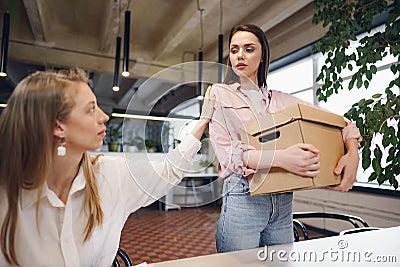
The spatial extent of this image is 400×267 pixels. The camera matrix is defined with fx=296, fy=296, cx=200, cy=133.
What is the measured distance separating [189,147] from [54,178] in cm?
29

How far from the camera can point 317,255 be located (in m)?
0.80

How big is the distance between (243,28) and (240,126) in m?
0.29

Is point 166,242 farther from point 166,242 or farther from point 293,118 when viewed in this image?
point 293,118

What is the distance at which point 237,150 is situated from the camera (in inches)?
28.9

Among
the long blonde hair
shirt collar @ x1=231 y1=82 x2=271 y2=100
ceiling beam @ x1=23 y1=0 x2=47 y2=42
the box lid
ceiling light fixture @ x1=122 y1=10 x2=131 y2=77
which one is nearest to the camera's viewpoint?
the long blonde hair

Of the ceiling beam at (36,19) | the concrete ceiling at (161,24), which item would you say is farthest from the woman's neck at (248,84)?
the ceiling beam at (36,19)

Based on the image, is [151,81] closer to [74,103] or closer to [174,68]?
[174,68]

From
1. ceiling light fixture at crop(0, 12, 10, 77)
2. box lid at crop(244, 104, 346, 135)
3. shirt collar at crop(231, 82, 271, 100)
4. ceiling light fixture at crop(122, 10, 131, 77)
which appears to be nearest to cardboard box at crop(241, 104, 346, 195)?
box lid at crop(244, 104, 346, 135)

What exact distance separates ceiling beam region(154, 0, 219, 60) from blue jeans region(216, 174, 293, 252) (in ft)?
7.94

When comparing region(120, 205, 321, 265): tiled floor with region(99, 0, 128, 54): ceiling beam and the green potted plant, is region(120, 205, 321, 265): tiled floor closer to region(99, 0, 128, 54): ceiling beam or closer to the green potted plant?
the green potted plant

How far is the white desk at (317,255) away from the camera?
729 mm

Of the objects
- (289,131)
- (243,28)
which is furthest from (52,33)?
(289,131)

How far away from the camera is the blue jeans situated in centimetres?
80

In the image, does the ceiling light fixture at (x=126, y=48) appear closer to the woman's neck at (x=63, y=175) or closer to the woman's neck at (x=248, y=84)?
the woman's neck at (x=248, y=84)
